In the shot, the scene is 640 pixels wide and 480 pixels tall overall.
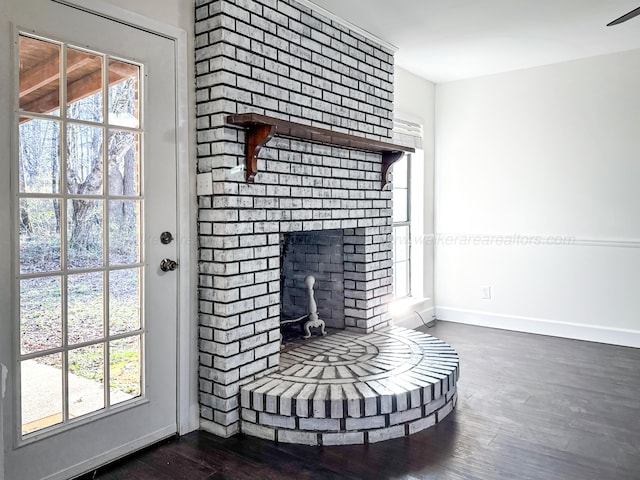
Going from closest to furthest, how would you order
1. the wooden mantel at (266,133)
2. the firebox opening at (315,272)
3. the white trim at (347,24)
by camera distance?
the wooden mantel at (266,133)
the white trim at (347,24)
the firebox opening at (315,272)

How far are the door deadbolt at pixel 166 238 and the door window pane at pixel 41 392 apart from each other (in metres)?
0.68

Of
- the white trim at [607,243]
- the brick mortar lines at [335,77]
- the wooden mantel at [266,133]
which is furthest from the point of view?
the white trim at [607,243]

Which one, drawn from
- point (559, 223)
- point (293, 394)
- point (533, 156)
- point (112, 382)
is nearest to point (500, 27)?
point (533, 156)

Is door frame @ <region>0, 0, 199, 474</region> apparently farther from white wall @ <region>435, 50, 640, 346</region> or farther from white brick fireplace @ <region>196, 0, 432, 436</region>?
white wall @ <region>435, 50, 640, 346</region>

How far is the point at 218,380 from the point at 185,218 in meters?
0.83

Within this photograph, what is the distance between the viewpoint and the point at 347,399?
2471 millimetres

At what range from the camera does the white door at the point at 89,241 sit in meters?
1.99

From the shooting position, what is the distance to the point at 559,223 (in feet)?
14.8

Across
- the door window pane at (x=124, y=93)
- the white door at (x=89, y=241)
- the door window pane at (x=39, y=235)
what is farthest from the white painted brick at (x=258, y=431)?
the door window pane at (x=124, y=93)

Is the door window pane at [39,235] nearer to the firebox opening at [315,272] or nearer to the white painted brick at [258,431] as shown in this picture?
the white painted brick at [258,431]

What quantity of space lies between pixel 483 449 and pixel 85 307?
1922mm

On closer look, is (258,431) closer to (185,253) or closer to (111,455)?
(111,455)

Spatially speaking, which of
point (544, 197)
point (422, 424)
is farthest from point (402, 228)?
point (422, 424)

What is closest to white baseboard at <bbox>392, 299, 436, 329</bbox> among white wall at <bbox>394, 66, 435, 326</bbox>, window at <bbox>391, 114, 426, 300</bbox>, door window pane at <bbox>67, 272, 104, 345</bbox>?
white wall at <bbox>394, 66, 435, 326</bbox>
